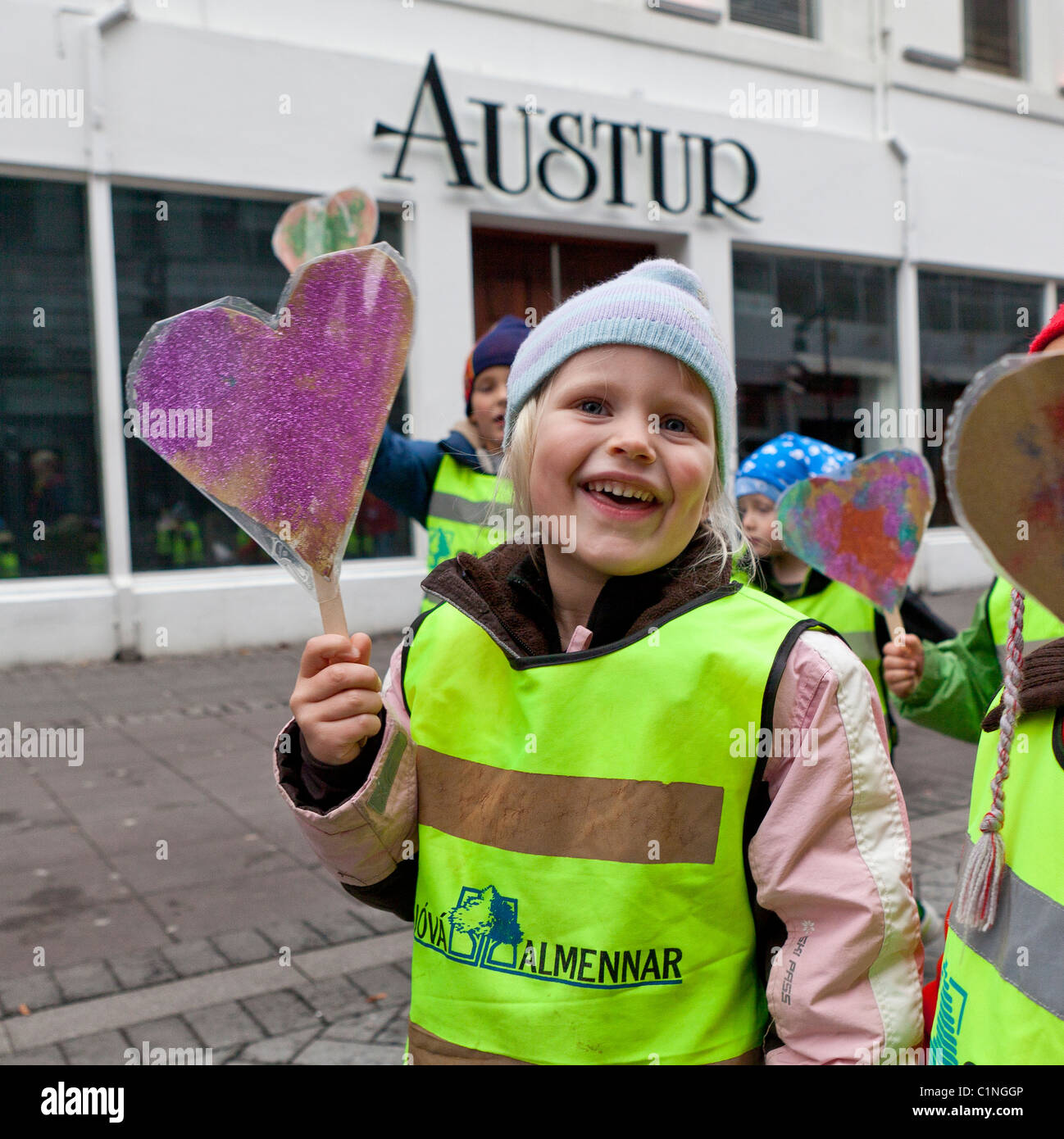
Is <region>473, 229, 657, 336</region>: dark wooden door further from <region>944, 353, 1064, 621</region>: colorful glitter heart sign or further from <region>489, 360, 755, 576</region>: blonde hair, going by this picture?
<region>944, 353, 1064, 621</region>: colorful glitter heart sign

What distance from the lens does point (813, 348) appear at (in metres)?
11.8

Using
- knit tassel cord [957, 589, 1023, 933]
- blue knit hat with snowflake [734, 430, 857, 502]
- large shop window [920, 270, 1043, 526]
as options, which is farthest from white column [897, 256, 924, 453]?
knit tassel cord [957, 589, 1023, 933]

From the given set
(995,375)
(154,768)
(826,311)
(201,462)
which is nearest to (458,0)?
(826,311)

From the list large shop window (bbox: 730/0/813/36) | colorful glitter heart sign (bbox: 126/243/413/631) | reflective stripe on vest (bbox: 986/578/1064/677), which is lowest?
reflective stripe on vest (bbox: 986/578/1064/677)

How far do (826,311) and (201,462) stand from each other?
1132 centimetres

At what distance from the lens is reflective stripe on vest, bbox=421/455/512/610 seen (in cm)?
383

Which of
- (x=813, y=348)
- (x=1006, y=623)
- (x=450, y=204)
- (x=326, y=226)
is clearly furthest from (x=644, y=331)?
(x=813, y=348)

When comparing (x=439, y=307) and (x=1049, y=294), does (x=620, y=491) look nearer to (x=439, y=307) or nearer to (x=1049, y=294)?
(x=439, y=307)

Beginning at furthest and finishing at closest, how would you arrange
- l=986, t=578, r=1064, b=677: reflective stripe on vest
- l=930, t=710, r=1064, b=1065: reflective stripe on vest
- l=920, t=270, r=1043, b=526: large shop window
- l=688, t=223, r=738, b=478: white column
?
1. l=920, t=270, r=1043, b=526: large shop window
2. l=688, t=223, r=738, b=478: white column
3. l=986, t=578, r=1064, b=677: reflective stripe on vest
4. l=930, t=710, r=1064, b=1065: reflective stripe on vest

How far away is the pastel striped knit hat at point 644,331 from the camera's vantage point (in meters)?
1.51

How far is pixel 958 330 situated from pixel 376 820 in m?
12.9

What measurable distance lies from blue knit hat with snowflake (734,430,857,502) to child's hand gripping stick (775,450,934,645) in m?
0.97

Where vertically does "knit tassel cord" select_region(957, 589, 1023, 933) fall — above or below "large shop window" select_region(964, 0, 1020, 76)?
below

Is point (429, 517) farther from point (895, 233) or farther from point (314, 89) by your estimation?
point (895, 233)
